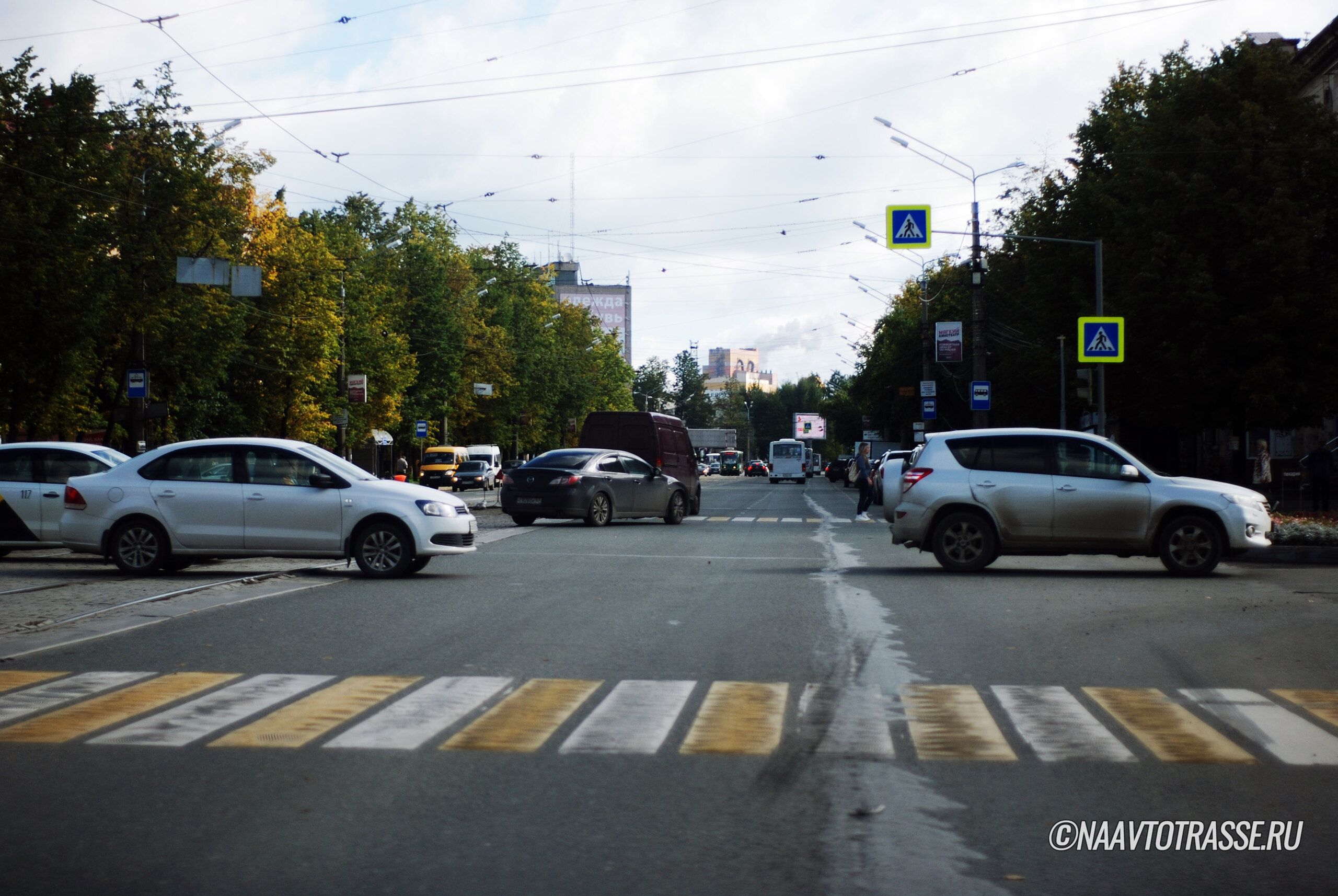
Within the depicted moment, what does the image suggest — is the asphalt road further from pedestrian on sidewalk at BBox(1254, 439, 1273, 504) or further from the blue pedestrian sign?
the blue pedestrian sign

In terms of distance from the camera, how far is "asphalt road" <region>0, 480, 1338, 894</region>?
4602 millimetres

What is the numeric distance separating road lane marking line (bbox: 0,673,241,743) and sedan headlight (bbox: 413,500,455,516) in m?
6.75

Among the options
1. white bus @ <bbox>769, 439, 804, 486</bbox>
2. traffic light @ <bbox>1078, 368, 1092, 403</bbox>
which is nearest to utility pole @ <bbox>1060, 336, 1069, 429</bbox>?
traffic light @ <bbox>1078, 368, 1092, 403</bbox>

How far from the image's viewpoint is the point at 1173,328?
33281 mm

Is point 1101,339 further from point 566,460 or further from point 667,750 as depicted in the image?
point 667,750

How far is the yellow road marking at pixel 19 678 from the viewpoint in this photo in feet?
26.6

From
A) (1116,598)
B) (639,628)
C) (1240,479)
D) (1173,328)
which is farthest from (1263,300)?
(639,628)

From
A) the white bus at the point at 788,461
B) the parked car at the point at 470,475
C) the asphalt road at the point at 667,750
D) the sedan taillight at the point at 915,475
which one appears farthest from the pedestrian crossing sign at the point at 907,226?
the white bus at the point at 788,461

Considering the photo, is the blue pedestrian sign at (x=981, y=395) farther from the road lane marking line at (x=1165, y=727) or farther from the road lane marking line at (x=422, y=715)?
the road lane marking line at (x=422, y=715)

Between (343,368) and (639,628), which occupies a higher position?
(343,368)

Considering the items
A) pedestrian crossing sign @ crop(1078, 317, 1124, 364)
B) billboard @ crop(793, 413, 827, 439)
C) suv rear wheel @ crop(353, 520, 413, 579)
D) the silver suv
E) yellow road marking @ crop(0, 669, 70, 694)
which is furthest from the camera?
billboard @ crop(793, 413, 827, 439)

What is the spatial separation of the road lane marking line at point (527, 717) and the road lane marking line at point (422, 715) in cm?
14

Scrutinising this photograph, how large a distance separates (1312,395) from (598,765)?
29327mm

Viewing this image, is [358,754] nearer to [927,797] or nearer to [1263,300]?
[927,797]
